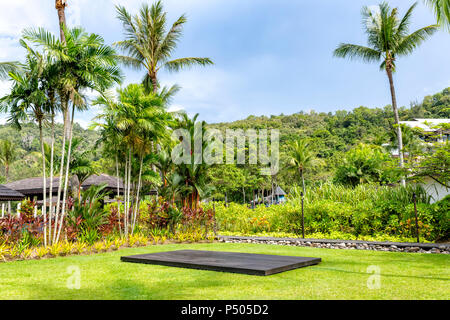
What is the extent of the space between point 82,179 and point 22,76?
7.98m

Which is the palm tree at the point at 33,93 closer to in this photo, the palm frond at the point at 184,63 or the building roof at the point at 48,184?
the building roof at the point at 48,184

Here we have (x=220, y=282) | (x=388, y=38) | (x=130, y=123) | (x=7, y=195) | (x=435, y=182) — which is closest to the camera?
(x=220, y=282)

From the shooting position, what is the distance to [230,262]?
622 centimetres

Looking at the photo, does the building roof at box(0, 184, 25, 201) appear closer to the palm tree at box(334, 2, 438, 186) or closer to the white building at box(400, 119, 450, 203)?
the white building at box(400, 119, 450, 203)

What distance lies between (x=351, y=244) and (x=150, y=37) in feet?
48.2

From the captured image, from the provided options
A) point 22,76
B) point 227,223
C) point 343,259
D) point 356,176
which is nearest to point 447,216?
point 343,259

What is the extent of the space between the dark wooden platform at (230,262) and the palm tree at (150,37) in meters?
12.9

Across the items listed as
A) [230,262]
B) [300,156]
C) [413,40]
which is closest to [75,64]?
[230,262]

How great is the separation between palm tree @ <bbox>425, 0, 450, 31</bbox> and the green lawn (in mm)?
4740

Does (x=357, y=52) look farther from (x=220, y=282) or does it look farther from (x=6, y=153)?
(x=6, y=153)

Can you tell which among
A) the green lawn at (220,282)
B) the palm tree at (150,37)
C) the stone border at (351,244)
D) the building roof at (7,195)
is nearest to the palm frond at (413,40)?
the palm tree at (150,37)

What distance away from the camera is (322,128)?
4972cm

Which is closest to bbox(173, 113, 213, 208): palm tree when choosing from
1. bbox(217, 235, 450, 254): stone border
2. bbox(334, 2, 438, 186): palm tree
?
bbox(217, 235, 450, 254): stone border
